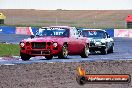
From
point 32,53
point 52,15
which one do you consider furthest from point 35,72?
point 52,15

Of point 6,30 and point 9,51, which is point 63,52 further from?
point 6,30

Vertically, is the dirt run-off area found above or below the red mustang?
below

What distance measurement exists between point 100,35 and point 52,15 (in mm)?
83128

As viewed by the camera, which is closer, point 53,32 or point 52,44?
point 52,44

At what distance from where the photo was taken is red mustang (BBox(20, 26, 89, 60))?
67.9 ft

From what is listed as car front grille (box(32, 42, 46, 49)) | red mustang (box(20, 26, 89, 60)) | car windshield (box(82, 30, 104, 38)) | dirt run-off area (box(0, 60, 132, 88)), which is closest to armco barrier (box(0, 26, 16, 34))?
car windshield (box(82, 30, 104, 38))

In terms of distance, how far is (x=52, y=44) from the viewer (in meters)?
20.8

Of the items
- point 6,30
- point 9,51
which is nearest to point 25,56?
point 9,51

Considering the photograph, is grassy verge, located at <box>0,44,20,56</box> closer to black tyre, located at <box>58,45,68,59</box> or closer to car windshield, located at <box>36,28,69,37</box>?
car windshield, located at <box>36,28,69,37</box>

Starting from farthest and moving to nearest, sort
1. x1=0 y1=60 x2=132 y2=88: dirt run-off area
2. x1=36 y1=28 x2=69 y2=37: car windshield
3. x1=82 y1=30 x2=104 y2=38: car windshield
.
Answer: x1=82 y1=30 x2=104 y2=38: car windshield
x1=36 y1=28 x2=69 y2=37: car windshield
x1=0 y1=60 x2=132 y2=88: dirt run-off area

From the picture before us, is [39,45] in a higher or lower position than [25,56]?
higher

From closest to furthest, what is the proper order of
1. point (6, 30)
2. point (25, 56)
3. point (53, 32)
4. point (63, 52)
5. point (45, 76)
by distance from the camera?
1. point (45, 76)
2. point (25, 56)
3. point (63, 52)
4. point (53, 32)
5. point (6, 30)

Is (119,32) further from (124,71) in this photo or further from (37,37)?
(124,71)

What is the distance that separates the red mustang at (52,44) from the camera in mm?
20688
